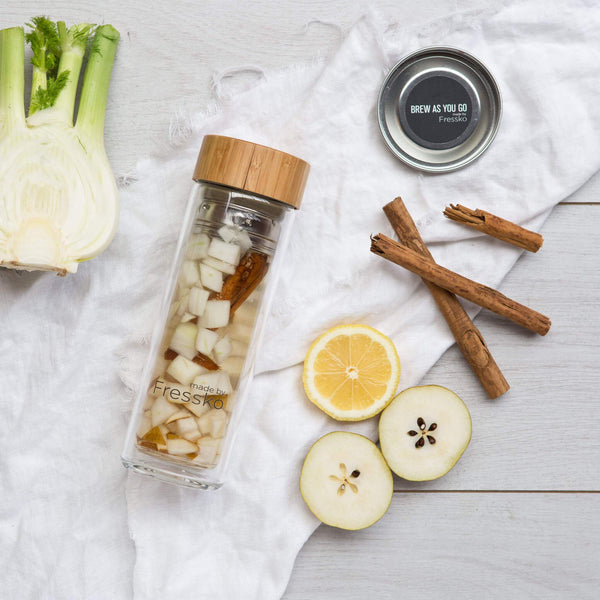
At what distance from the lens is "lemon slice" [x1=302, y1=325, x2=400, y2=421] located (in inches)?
36.4

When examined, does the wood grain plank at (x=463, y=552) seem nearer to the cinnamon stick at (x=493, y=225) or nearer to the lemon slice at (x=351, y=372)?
the lemon slice at (x=351, y=372)

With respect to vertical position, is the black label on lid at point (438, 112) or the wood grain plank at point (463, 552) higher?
the black label on lid at point (438, 112)

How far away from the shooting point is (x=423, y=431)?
0.94 metres

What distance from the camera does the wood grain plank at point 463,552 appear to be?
3.23ft

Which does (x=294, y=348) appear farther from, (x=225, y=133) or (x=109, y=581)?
(x=109, y=581)

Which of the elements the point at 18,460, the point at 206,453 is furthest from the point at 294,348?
the point at 18,460

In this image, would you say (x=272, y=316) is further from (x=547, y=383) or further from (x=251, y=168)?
(x=547, y=383)

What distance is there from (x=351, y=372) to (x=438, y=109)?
1.49 ft

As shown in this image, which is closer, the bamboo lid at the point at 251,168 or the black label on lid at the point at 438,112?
the bamboo lid at the point at 251,168

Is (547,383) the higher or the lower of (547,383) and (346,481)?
the higher

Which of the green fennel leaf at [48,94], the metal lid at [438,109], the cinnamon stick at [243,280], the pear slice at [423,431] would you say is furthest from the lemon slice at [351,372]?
the green fennel leaf at [48,94]

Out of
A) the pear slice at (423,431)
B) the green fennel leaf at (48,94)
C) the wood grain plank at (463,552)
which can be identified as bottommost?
the wood grain plank at (463,552)

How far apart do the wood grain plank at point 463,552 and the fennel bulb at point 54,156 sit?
631 millimetres

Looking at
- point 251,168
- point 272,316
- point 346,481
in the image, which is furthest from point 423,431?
point 251,168
